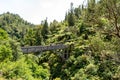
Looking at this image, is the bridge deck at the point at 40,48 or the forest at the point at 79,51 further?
the bridge deck at the point at 40,48

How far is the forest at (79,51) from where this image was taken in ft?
34.7

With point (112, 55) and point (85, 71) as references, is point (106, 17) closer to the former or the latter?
point (112, 55)

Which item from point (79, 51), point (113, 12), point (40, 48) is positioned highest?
point (113, 12)

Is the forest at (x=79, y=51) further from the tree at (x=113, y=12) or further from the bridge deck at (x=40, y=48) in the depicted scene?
the bridge deck at (x=40, y=48)

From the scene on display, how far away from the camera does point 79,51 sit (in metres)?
50.5

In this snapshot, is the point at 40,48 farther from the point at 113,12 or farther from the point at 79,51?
the point at 113,12

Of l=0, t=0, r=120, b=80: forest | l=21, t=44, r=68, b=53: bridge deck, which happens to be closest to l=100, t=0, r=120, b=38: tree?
l=0, t=0, r=120, b=80: forest

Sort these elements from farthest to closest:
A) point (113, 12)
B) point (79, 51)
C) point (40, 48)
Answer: point (40, 48) < point (79, 51) < point (113, 12)

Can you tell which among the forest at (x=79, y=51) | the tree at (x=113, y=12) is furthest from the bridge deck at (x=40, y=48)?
the tree at (x=113, y=12)

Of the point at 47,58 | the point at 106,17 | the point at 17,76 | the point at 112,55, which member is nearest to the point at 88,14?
the point at 106,17

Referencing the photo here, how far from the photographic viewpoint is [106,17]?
10.5 metres

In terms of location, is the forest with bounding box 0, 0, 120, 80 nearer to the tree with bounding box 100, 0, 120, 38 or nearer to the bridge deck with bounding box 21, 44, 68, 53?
the tree with bounding box 100, 0, 120, 38

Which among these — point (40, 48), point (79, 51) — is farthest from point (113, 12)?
point (40, 48)

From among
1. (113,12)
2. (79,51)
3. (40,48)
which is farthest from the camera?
(40,48)
